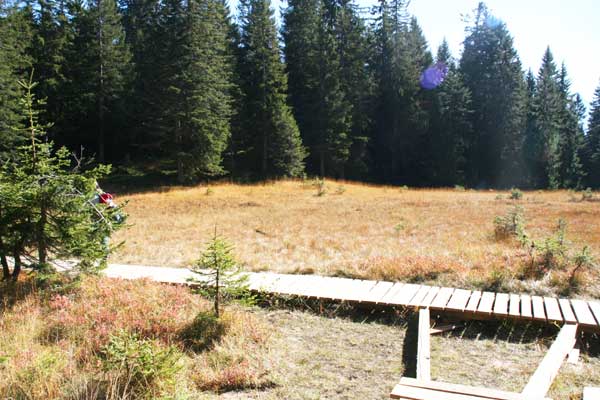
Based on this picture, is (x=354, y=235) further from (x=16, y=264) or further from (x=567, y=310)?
(x=16, y=264)

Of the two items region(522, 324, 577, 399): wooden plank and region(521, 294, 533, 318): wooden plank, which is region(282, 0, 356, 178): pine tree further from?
region(522, 324, 577, 399): wooden plank

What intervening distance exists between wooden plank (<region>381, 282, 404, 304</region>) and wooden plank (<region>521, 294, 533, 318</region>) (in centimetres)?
171

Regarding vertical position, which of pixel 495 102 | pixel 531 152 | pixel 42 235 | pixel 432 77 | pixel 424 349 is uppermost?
pixel 432 77

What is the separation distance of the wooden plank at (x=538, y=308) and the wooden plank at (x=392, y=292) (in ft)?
6.03

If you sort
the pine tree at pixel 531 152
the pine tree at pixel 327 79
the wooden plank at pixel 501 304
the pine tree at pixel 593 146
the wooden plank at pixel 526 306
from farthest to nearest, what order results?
1. the pine tree at pixel 593 146
2. the pine tree at pixel 531 152
3. the pine tree at pixel 327 79
4. the wooden plank at pixel 501 304
5. the wooden plank at pixel 526 306

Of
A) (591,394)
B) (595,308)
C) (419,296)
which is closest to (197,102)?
(419,296)

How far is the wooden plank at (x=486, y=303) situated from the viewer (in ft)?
19.1

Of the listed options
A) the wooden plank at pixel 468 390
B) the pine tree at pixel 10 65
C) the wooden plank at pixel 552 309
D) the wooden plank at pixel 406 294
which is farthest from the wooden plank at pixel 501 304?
the pine tree at pixel 10 65

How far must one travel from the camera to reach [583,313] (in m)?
5.69

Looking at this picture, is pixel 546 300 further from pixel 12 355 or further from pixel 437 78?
pixel 437 78

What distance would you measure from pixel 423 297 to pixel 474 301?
69 centimetres

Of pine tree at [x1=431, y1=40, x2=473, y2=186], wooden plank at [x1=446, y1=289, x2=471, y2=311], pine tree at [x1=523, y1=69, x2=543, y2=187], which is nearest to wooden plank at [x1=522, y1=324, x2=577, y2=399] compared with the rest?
wooden plank at [x1=446, y1=289, x2=471, y2=311]

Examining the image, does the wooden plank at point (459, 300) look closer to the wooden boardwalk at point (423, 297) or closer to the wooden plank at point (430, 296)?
the wooden boardwalk at point (423, 297)

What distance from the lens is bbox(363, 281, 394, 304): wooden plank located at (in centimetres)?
641
